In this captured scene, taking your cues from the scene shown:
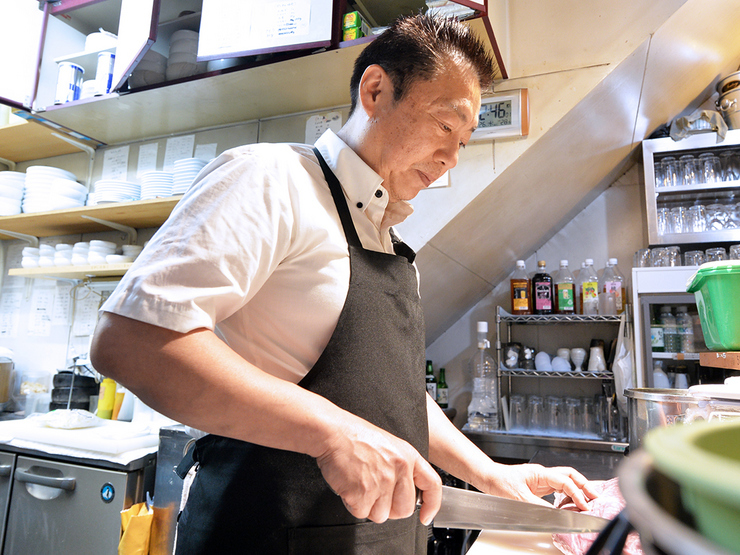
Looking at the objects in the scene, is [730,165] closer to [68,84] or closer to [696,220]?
[696,220]

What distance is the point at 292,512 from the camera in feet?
2.54

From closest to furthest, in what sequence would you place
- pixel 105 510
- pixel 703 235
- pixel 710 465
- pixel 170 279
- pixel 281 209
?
pixel 710 465 < pixel 170 279 < pixel 281 209 < pixel 105 510 < pixel 703 235

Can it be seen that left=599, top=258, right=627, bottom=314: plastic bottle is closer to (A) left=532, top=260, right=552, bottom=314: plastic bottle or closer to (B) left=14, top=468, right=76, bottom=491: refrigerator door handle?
(A) left=532, top=260, right=552, bottom=314: plastic bottle

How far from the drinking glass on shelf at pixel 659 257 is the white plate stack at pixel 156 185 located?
264 cm

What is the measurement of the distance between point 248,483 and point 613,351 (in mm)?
2636

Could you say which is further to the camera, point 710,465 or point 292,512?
point 292,512

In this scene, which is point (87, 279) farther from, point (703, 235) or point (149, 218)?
point (703, 235)

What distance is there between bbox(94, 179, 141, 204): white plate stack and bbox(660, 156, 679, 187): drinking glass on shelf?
298 cm

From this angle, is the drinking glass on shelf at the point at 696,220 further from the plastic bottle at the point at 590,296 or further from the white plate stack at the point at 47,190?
the white plate stack at the point at 47,190

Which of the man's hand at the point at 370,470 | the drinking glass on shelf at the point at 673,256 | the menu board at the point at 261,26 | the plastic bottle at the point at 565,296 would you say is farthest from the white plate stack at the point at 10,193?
the drinking glass on shelf at the point at 673,256

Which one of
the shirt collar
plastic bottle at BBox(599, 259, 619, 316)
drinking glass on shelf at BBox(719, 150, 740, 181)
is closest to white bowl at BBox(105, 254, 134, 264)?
the shirt collar

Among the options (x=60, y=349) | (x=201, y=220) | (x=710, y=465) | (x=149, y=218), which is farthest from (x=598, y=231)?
(x=60, y=349)

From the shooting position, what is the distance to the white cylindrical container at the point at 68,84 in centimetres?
257

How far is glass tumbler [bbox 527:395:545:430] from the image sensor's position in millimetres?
2857
